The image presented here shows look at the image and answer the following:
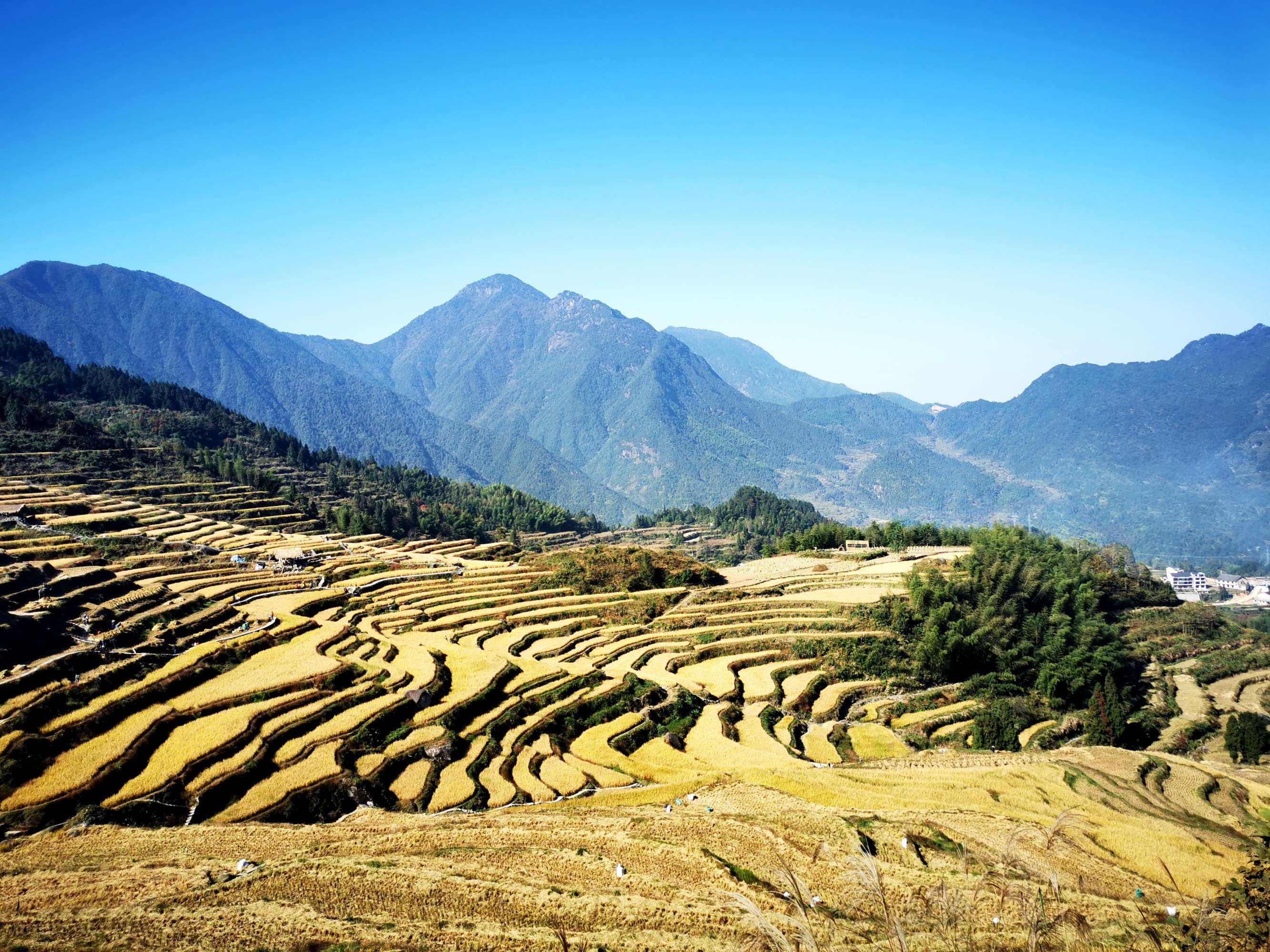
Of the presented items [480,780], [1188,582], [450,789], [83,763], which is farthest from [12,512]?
[1188,582]

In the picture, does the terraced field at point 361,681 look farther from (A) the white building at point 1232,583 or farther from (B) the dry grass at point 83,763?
(A) the white building at point 1232,583

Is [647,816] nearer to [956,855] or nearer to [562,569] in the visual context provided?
[956,855]

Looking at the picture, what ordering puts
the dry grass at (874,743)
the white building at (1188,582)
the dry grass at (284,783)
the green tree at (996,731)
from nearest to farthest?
the dry grass at (284,783)
the dry grass at (874,743)
the green tree at (996,731)
the white building at (1188,582)

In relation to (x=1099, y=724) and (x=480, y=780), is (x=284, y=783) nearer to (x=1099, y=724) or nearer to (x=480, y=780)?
(x=480, y=780)

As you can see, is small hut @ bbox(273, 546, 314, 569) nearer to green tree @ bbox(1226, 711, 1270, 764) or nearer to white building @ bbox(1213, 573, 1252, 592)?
green tree @ bbox(1226, 711, 1270, 764)

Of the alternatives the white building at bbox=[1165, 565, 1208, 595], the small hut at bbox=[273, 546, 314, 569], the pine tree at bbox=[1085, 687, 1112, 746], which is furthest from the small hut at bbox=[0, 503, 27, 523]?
the white building at bbox=[1165, 565, 1208, 595]

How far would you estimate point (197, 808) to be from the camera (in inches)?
861

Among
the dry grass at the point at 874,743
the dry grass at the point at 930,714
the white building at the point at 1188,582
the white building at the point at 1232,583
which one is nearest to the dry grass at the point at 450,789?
the dry grass at the point at 874,743

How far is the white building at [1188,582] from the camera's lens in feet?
473

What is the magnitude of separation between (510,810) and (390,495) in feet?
334

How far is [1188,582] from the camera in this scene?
14838 cm

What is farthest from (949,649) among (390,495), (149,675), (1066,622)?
(390,495)

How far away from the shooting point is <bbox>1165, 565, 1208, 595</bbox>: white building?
144250mm

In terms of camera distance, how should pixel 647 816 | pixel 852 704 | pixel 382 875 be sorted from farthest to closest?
pixel 852 704 < pixel 647 816 < pixel 382 875
